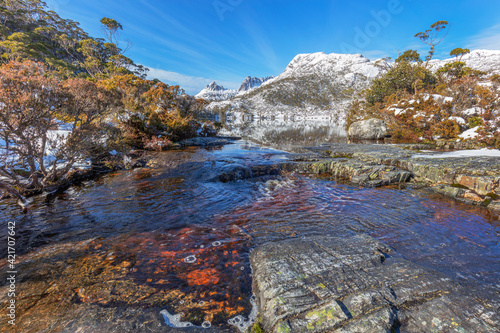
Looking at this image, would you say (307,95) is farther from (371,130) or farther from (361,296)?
(361,296)

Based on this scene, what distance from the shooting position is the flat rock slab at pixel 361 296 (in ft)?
9.29

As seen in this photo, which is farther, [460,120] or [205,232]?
[460,120]

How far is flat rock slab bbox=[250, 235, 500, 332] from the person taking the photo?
283 centimetres

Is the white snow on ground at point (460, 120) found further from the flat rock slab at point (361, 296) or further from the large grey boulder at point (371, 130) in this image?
the flat rock slab at point (361, 296)

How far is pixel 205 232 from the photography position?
634 cm

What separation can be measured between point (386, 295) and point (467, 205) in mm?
8605

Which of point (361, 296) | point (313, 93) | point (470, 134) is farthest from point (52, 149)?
point (313, 93)

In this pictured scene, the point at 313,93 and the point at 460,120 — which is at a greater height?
the point at 313,93

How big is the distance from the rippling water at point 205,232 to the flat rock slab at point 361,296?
0.73m

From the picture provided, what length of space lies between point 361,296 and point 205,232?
14.7 ft

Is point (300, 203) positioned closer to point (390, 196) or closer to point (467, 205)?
point (390, 196)

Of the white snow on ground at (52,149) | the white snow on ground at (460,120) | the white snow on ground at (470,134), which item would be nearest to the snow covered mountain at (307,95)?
the white snow on ground at (460,120)

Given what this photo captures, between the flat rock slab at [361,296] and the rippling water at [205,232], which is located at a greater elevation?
the flat rock slab at [361,296]

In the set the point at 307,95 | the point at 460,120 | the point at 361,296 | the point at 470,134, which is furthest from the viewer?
the point at 307,95
